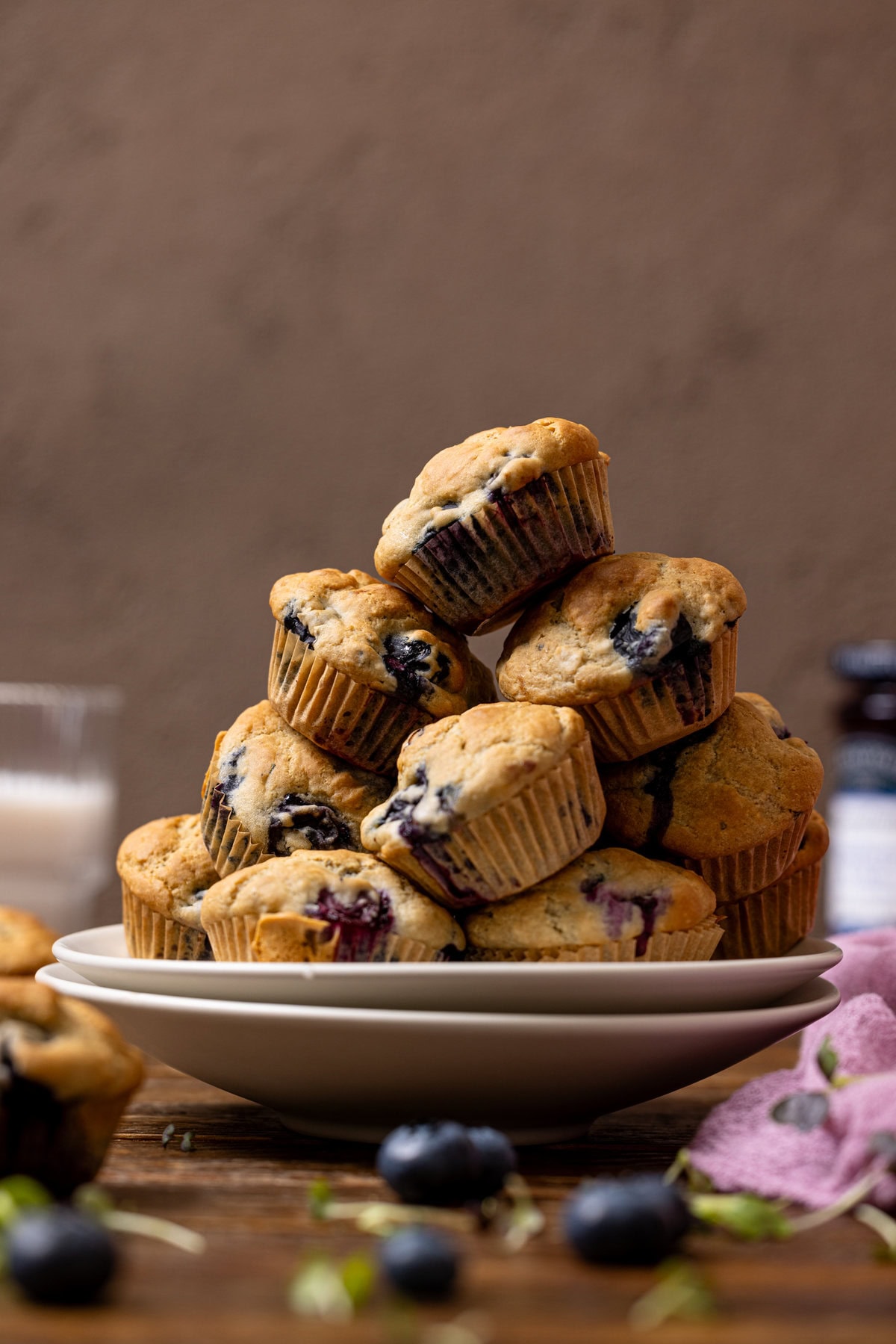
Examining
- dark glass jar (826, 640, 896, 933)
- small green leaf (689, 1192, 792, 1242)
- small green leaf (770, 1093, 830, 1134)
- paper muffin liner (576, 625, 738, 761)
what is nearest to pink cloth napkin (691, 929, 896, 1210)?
small green leaf (770, 1093, 830, 1134)

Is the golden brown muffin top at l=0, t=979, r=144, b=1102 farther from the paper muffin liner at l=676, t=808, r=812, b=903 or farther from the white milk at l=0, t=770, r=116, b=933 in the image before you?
the white milk at l=0, t=770, r=116, b=933

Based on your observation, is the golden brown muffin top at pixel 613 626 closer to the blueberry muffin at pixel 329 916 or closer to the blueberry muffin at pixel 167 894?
the blueberry muffin at pixel 329 916

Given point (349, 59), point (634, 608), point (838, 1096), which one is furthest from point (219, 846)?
point (349, 59)

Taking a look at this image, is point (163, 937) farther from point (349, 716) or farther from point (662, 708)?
point (662, 708)

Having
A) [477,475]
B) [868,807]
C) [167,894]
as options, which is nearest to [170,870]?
[167,894]

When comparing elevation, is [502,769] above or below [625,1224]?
above

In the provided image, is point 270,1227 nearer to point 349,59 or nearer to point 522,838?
point 522,838
